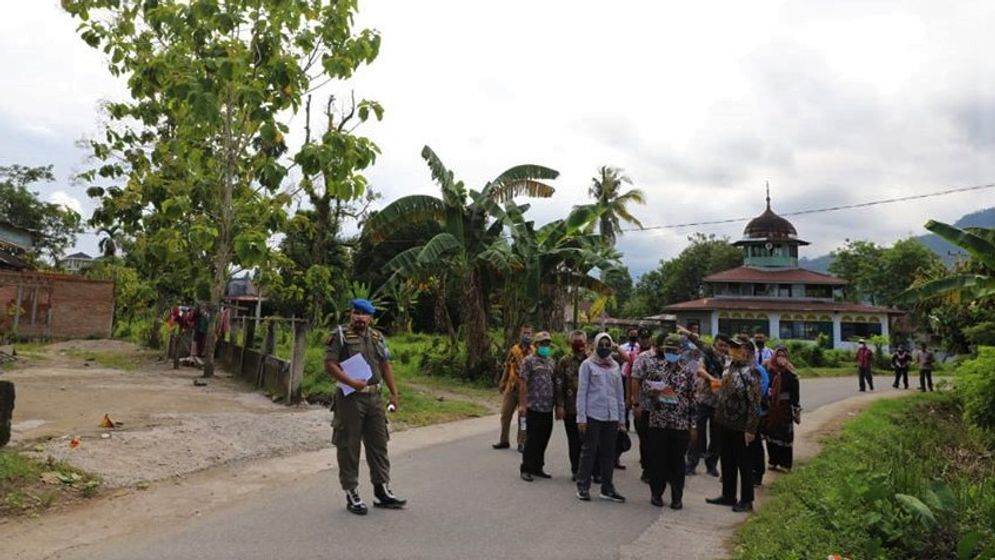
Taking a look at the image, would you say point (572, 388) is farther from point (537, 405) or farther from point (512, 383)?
point (512, 383)

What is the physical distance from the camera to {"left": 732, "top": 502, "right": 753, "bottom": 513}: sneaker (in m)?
6.72

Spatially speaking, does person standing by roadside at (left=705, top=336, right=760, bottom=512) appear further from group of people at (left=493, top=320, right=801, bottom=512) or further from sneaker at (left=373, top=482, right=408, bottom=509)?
sneaker at (left=373, top=482, right=408, bottom=509)

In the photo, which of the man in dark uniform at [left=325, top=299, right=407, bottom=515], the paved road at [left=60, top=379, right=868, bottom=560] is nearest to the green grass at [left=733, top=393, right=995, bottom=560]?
the paved road at [left=60, top=379, right=868, bottom=560]

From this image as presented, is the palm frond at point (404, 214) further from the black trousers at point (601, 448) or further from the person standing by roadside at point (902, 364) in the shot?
the person standing by roadside at point (902, 364)

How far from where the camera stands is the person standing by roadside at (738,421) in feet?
22.4

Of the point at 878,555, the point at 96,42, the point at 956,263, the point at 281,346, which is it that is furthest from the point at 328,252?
the point at 878,555

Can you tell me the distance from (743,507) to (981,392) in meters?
10.2

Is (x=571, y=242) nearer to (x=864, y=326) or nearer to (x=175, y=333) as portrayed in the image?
(x=175, y=333)

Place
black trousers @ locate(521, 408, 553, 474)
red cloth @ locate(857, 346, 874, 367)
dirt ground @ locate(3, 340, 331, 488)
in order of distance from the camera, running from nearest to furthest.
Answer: dirt ground @ locate(3, 340, 331, 488) → black trousers @ locate(521, 408, 553, 474) → red cloth @ locate(857, 346, 874, 367)

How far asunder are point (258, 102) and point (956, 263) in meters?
24.3

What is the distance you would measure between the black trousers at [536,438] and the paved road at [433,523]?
261 millimetres

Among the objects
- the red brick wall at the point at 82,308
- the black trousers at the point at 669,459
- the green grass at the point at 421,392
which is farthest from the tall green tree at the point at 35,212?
the black trousers at the point at 669,459

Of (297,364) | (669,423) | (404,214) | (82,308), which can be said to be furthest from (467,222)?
(82,308)

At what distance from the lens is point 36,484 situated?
6.44 m
